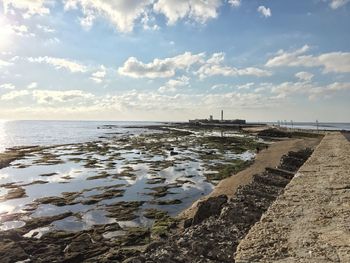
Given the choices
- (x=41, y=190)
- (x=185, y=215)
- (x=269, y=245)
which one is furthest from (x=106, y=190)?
(x=269, y=245)

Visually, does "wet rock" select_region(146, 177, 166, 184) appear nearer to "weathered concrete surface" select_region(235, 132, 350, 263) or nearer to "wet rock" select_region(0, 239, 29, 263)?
"weathered concrete surface" select_region(235, 132, 350, 263)

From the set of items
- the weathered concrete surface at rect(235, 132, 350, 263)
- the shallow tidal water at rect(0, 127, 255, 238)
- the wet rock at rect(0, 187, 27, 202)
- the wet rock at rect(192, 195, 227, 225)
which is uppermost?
the weathered concrete surface at rect(235, 132, 350, 263)

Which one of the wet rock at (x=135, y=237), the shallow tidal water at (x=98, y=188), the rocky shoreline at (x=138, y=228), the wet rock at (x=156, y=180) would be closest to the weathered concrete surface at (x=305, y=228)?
the rocky shoreline at (x=138, y=228)

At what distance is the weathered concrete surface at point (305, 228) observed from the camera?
7.61 metres

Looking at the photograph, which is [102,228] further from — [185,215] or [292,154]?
[292,154]

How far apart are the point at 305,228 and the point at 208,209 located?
206 inches

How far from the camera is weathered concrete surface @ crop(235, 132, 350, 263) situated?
7609mm

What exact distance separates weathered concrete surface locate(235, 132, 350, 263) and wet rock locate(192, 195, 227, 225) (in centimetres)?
263

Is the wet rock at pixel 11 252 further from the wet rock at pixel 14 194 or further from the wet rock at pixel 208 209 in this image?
the wet rock at pixel 14 194

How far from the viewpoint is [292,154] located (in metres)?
30.0

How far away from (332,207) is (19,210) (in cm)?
1474

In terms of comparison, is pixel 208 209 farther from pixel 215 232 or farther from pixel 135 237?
pixel 215 232

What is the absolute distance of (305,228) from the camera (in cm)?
913

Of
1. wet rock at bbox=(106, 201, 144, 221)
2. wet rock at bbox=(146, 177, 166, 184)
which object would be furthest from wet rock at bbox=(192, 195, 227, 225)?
Answer: wet rock at bbox=(146, 177, 166, 184)
